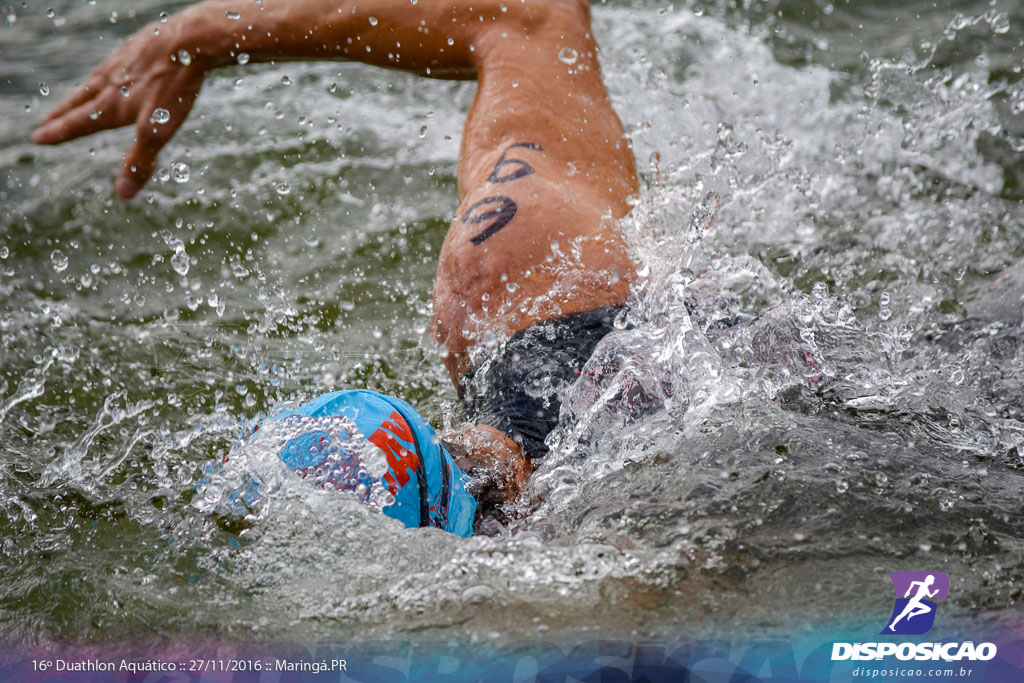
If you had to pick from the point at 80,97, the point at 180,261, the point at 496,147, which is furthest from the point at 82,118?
the point at 496,147

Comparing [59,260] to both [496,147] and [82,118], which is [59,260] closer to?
[82,118]

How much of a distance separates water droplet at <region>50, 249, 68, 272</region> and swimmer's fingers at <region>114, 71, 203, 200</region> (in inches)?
44.1

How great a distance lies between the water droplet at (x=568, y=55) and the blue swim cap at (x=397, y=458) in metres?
1.17

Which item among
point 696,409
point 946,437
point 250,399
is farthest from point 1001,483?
point 250,399

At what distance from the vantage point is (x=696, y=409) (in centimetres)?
Answer: 160

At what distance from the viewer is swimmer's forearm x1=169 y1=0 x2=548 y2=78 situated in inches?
89.4

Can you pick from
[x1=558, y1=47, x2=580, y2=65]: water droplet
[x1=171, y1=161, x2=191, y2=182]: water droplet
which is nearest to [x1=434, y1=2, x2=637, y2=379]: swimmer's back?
[x1=558, y1=47, x2=580, y2=65]: water droplet

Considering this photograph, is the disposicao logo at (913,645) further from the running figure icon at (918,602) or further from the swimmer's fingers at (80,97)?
the swimmer's fingers at (80,97)

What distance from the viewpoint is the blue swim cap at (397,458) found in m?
1.37

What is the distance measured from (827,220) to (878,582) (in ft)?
6.39

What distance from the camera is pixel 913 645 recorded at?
3.58 ft

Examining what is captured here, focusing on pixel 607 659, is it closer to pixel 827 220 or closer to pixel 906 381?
pixel 906 381

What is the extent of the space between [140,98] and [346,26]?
0.57m

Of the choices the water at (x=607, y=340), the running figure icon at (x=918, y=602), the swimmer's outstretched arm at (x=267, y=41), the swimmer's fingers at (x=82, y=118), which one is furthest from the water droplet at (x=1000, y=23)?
the swimmer's fingers at (x=82, y=118)
